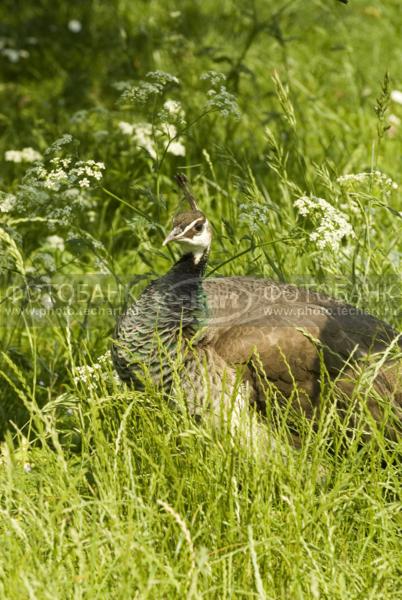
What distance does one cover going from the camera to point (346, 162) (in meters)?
5.32

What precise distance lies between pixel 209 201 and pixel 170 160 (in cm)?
49

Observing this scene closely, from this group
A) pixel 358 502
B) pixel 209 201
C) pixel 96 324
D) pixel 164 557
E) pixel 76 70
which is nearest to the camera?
pixel 164 557

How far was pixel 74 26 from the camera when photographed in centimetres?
→ 683

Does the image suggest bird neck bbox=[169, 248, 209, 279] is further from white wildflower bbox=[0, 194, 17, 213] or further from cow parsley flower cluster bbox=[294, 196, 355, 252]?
white wildflower bbox=[0, 194, 17, 213]

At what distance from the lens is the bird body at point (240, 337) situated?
3.46 metres

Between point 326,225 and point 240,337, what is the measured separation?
20.1 inches

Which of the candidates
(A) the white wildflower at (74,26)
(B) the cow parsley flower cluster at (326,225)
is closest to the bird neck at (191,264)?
(B) the cow parsley flower cluster at (326,225)

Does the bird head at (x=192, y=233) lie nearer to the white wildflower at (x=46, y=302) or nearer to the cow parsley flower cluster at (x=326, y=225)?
the cow parsley flower cluster at (x=326, y=225)

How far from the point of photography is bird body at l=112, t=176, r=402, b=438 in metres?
3.46

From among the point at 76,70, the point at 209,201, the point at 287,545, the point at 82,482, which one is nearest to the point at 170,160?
the point at 209,201

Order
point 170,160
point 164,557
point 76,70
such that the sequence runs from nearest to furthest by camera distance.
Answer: point 164,557 → point 170,160 → point 76,70

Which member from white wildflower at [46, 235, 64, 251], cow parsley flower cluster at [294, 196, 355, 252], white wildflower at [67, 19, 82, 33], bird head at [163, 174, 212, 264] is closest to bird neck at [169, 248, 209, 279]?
bird head at [163, 174, 212, 264]

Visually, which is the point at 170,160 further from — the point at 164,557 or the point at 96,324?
the point at 164,557

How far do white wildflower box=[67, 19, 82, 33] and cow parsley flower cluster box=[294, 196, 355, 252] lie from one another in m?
3.67
